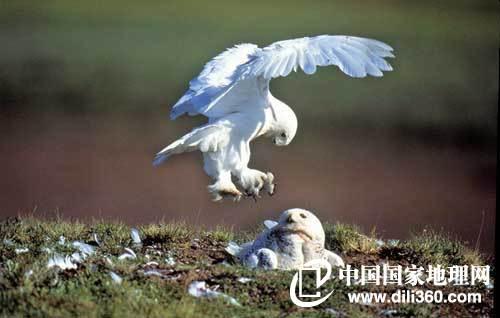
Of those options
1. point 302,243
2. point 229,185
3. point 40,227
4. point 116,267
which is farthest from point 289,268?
point 40,227

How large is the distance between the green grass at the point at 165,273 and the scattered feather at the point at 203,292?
0.10 ft

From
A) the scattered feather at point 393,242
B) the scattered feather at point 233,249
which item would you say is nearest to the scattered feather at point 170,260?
the scattered feather at point 233,249

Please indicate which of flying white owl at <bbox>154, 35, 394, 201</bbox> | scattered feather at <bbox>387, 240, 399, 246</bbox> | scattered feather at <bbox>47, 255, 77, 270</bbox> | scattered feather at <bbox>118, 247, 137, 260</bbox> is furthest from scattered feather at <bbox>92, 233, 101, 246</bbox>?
scattered feather at <bbox>387, 240, 399, 246</bbox>

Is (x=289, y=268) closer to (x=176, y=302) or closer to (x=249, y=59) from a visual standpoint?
(x=176, y=302)

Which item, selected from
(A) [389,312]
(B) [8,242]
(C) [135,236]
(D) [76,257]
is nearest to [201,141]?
(D) [76,257]

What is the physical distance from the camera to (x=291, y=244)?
4.70 meters

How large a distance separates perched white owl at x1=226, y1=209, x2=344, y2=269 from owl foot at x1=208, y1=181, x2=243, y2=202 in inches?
9.7

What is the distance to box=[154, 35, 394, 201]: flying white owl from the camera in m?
4.53

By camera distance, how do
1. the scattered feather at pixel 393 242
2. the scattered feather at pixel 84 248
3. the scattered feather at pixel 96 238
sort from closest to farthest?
the scattered feather at pixel 84 248 < the scattered feather at pixel 96 238 < the scattered feather at pixel 393 242

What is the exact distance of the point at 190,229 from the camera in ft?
17.7

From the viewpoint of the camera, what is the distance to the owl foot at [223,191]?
4.70m

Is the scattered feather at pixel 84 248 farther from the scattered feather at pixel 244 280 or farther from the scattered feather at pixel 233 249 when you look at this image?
the scattered feather at pixel 244 280

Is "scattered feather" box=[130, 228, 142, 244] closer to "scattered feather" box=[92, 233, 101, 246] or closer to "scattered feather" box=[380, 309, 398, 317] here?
"scattered feather" box=[92, 233, 101, 246]

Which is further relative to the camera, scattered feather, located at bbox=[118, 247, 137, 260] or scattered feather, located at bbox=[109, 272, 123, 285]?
scattered feather, located at bbox=[118, 247, 137, 260]
